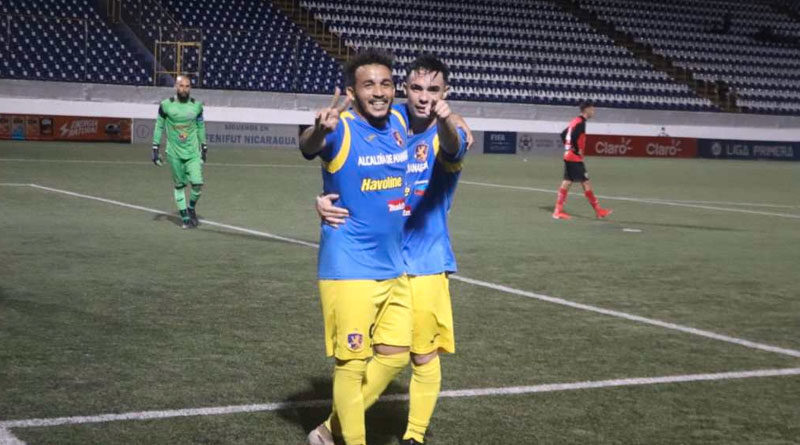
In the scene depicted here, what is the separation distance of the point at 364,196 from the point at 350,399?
0.90 m

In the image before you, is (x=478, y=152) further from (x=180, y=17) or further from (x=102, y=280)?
(x=102, y=280)

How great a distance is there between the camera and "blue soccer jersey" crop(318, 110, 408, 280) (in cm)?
459

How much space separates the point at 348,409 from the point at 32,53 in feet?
107

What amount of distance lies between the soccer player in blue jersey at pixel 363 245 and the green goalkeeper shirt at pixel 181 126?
10762 mm

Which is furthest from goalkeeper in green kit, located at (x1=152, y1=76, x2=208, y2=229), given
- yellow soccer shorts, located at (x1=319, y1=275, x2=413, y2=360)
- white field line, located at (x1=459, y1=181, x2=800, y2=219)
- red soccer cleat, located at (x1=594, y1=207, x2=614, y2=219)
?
yellow soccer shorts, located at (x1=319, y1=275, x2=413, y2=360)

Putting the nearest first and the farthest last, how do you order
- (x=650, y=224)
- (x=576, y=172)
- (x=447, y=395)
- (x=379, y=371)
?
(x=379, y=371) → (x=447, y=395) → (x=650, y=224) → (x=576, y=172)

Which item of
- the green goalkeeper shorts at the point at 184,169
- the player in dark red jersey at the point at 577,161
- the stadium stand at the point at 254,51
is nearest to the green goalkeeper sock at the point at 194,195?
the green goalkeeper shorts at the point at 184,169

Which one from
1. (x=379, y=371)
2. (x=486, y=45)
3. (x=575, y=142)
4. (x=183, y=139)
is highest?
(x=486, y=45)

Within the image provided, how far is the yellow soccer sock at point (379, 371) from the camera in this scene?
4.76m

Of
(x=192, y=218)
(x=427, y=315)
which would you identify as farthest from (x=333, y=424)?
(x=192, y=218)

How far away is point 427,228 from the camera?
518 cm

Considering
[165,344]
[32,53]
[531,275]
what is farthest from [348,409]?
[32,53]

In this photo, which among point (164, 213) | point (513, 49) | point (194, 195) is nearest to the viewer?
point (194, 195)

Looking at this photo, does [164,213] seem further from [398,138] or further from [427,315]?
[398,138]
